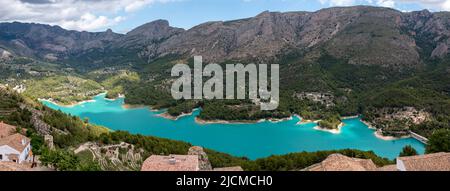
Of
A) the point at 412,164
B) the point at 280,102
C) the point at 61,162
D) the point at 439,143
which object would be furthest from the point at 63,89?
the point at 412,164

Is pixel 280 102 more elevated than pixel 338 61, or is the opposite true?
pixel 338 61

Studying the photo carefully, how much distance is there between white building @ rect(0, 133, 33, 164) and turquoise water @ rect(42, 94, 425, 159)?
33.8 metres

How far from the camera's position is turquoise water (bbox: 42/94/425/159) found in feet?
206

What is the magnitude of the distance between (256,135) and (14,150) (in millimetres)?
50543

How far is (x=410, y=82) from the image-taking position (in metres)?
102

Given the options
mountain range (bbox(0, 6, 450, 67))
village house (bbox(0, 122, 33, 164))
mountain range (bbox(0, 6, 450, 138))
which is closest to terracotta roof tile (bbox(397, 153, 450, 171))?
village house (bbox(0, 122, 33, 164))

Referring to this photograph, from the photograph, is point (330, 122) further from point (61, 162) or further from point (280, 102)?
point (61, 162)

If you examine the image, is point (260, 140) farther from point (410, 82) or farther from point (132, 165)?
point (410, 82)

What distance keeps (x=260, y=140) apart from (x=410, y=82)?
53750mm

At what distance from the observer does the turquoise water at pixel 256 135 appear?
206 ft

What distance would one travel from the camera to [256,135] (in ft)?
241

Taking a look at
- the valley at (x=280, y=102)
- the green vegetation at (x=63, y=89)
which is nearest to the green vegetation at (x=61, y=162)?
the valley at (x=280, y=102)

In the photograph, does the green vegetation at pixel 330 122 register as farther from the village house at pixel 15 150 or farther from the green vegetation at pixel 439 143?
the village house at pixel 15 150
